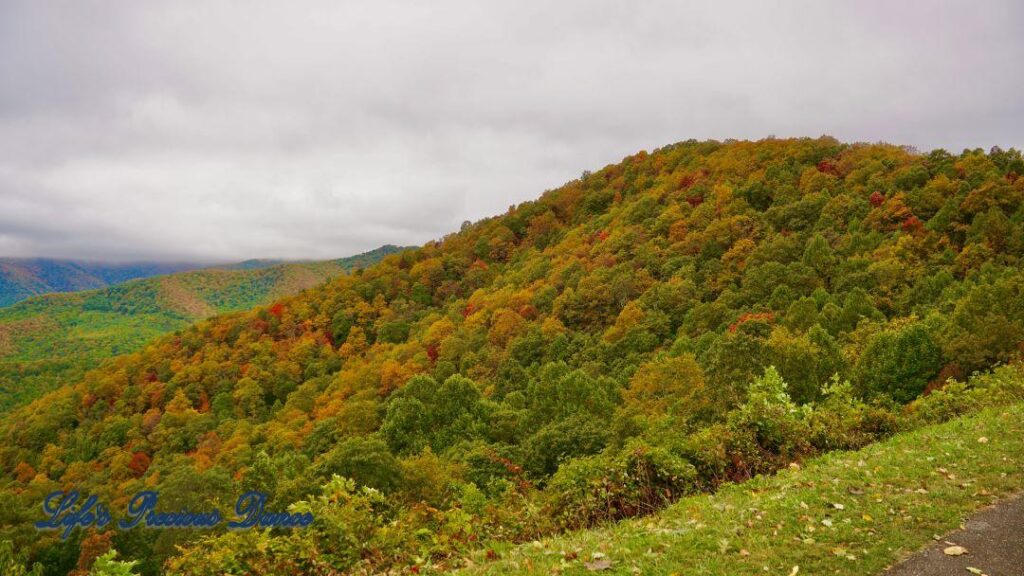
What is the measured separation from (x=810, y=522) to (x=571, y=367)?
5674 cm

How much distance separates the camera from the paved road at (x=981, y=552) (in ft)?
23.0

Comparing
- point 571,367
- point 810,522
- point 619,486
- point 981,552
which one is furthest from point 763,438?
point 571,367

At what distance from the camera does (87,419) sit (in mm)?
92438

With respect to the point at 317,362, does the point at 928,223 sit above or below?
above

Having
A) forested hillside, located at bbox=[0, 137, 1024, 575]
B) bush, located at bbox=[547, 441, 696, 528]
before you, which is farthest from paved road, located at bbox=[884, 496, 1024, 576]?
forested hillside, located at bbox=[0, 137, 1024, 575]

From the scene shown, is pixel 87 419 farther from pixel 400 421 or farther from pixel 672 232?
pixel 672 232

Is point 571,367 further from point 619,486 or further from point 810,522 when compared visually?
point 810,522

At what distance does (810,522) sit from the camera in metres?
8.39

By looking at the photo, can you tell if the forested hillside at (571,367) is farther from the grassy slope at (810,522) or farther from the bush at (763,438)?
the grassy slope at (810,522)

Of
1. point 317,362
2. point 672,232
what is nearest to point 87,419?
point 317,362

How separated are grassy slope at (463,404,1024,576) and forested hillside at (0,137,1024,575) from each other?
64.4 inches

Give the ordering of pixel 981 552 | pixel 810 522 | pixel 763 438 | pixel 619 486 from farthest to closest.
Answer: pixel 763 438 → pixel 619 486 → pixel 810 522 → pixel 981 552

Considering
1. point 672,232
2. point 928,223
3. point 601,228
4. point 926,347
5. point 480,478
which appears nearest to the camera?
point 480,478

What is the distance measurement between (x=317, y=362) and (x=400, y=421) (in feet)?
225
